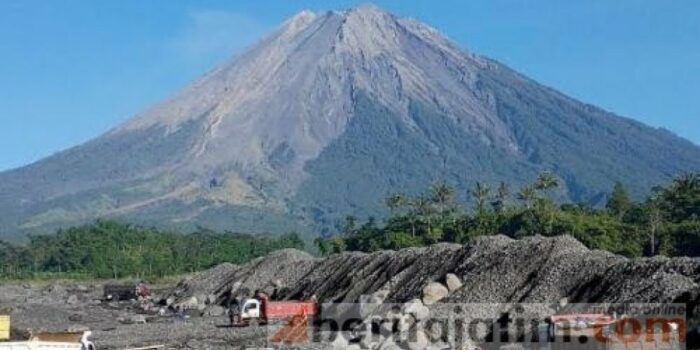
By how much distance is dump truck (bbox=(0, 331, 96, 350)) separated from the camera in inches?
987

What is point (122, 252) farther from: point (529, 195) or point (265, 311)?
point (265, 311)

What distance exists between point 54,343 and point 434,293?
530 inches

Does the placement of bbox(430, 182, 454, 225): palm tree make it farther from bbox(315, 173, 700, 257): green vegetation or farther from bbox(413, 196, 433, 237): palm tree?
bbox(413, 196, 433, 237): palm tree

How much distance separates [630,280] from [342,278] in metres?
18.6

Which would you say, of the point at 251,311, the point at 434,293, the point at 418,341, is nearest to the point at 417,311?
the point at 434,293

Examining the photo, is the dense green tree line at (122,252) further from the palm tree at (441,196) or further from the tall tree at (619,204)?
the tall tree at (619,204)

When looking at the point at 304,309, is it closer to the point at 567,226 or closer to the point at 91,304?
the point at 91,304

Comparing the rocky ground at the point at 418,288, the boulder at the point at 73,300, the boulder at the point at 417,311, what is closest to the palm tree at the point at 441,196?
the boulder at the point at 73,300

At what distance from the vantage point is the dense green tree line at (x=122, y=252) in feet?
332

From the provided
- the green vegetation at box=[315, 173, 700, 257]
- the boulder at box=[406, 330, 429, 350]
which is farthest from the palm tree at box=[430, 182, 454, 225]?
the boulder at box=[406, 330, 429, 350]

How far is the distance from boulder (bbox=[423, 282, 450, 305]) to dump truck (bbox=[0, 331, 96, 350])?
11.7 metres

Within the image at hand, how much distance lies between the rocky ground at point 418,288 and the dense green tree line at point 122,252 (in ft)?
140

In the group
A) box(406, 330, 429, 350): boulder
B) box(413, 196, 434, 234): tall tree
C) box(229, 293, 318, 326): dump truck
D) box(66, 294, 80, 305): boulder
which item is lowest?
box(406, 330, 429, 350): boulder

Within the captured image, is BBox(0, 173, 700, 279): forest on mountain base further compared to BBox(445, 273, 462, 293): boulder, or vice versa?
BBox(0, 173, 700, 279): forest on mountain base
